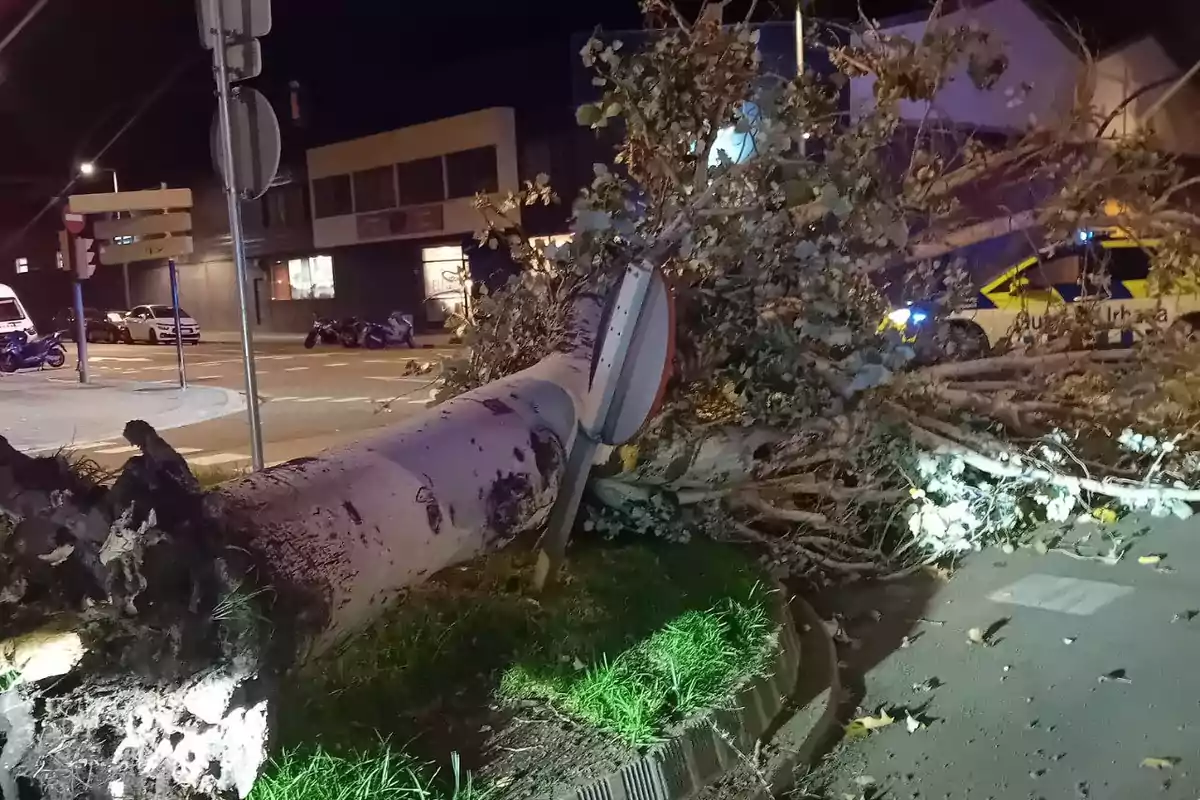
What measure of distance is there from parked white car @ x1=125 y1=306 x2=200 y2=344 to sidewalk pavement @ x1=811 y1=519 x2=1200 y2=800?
106ft

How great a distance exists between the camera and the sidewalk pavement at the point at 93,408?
12.3m

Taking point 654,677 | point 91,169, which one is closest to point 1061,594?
point 654,677

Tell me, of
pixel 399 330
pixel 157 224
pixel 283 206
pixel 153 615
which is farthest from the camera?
pixel 283 206

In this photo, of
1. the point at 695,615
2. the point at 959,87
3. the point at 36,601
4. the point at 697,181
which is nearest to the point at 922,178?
the point at 697,181

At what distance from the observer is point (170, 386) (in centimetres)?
1836

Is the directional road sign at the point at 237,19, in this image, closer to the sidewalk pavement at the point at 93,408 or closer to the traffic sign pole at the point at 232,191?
the traffic sign pole at the point at 232,191

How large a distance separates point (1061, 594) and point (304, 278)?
113ft

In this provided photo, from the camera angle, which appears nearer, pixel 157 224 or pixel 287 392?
pixel 157 224

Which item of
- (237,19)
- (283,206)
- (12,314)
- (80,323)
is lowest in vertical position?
(80,323)

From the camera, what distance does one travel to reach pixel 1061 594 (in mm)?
5434

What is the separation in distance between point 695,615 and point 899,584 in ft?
6.30

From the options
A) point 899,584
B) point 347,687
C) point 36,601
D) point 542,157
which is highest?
point 542,157

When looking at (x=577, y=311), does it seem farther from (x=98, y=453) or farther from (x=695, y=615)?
(x=98, y=453)

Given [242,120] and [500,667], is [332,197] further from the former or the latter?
[500,667]
